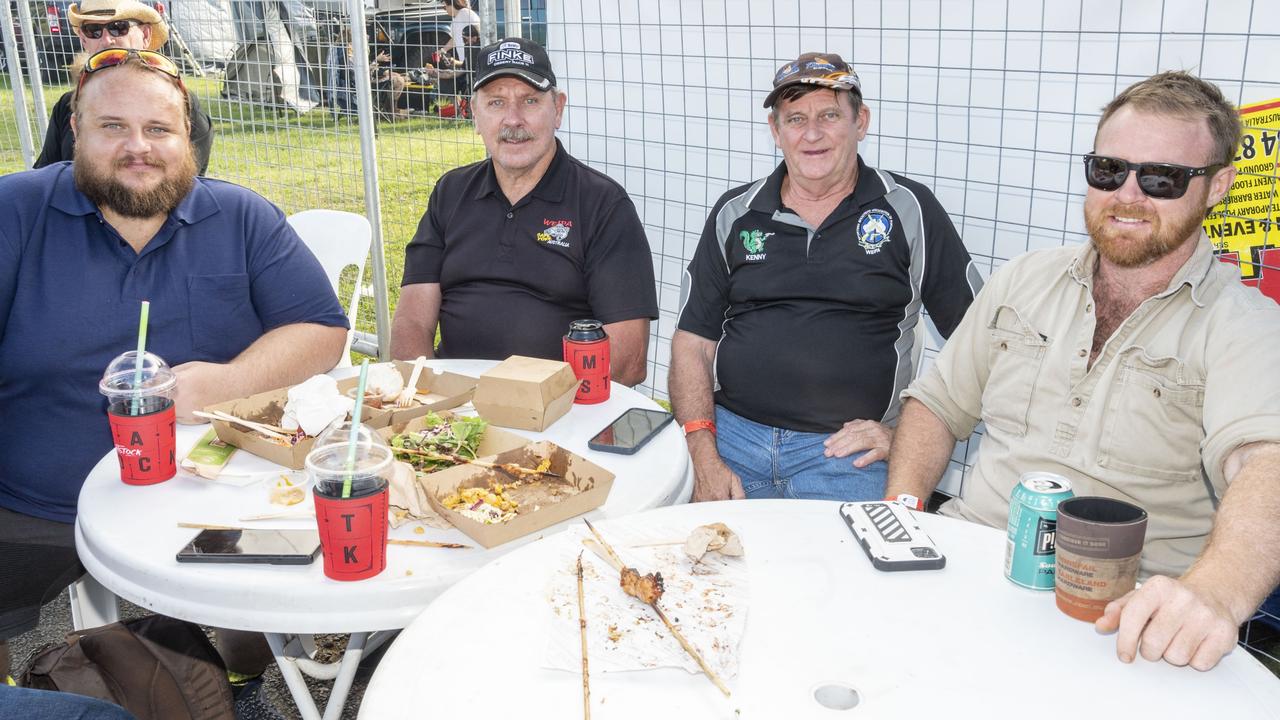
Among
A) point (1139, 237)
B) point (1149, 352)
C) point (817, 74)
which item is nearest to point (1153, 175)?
point (1139, 237)

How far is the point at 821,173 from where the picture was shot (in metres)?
3.00

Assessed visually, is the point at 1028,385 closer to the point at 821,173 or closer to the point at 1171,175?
the point at 1171,175

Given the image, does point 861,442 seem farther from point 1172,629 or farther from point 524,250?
point 1172,629

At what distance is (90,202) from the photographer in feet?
8.48

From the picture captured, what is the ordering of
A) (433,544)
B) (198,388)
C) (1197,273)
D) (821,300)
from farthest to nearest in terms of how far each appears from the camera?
(821,300) → (198,388) → (1197,273) → (433,544)

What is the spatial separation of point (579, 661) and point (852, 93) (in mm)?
2255

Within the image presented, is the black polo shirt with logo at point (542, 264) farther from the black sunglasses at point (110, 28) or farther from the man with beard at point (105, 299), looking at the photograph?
the black sunglasses at point (110, 28)

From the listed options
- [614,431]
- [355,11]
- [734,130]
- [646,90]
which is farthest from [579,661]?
[355,11]

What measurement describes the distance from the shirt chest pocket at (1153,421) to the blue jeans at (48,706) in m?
2.02

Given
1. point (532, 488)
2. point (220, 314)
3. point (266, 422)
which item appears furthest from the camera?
point (220, 314)

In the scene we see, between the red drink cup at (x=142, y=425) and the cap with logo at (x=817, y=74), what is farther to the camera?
the cap with logo at (x=817, y=74)

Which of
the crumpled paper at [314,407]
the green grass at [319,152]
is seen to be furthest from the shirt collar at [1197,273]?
the green grass at [319,152]

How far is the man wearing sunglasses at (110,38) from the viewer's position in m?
4.29

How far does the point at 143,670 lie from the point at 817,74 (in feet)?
7.86
